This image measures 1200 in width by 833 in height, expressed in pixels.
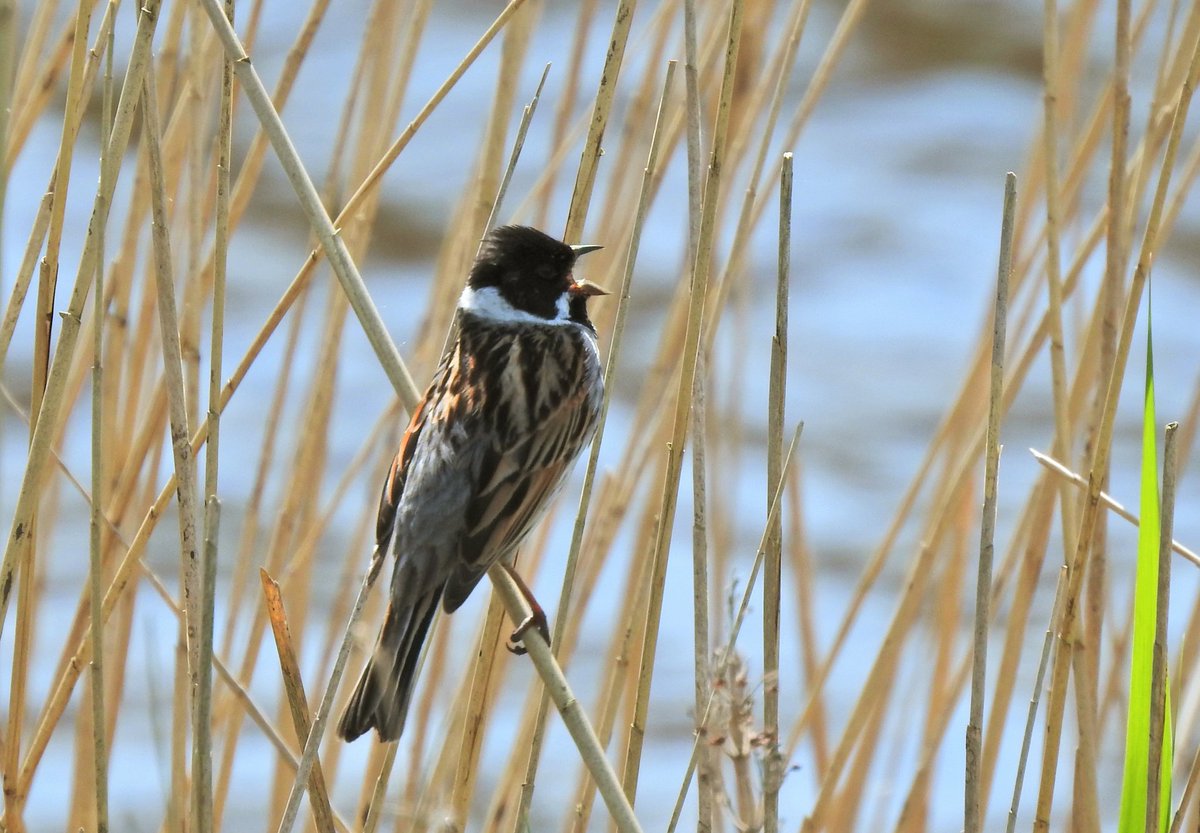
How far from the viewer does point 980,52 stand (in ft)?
29.8

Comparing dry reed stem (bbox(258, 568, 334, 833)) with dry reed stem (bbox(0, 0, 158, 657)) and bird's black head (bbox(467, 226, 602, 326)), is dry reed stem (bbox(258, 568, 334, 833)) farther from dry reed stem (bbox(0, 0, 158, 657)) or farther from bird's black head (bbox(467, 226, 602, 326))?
bird's black head (bbox(467, 226, 602, 326))

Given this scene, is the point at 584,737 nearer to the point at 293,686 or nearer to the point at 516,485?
the point at 293,686

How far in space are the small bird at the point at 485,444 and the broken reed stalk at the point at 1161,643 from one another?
84 cm

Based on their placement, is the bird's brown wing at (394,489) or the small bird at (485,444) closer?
the small bird at (485,444)

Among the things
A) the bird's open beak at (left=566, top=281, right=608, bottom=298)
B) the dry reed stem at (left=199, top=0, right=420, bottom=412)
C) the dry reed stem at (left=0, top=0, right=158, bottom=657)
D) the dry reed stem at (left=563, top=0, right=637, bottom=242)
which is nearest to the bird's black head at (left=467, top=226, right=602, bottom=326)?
the bird's open beak at (left=566, top=281, right=608, bottom=298)

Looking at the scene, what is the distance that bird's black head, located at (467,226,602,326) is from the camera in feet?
9.90

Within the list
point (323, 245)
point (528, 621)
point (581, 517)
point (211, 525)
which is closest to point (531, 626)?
point (528, 621)

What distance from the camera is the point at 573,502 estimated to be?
5.74m

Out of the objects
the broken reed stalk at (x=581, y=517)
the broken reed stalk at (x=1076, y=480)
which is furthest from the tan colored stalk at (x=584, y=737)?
the broken reed stalk at (x=1076, y=480)

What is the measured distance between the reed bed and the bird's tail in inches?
2.9

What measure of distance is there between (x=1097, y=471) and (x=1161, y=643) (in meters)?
0.30

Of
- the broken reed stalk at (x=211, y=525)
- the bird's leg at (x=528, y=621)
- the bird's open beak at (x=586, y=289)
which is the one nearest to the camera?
the broken reed stalk at (x=211, y=525)

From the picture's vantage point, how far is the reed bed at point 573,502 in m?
2.14

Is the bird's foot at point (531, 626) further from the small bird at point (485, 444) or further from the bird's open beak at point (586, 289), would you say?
the bird's open beak at point (586, 289)
